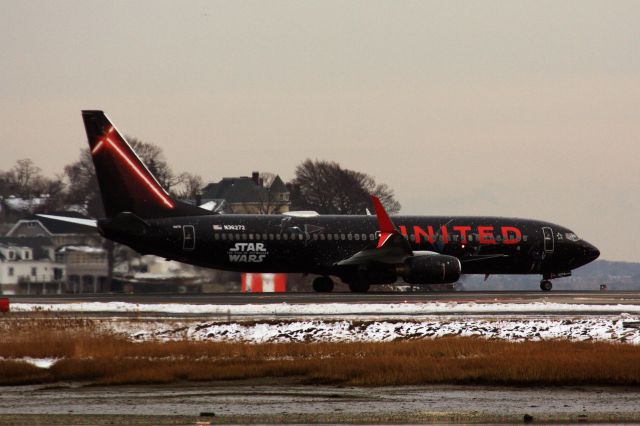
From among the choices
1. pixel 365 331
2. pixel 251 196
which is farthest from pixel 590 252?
pixel 251 196

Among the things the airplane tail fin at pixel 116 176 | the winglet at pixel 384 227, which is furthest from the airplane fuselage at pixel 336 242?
the winglet at pixel 384 227

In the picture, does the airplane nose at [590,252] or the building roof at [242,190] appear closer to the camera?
the airplane nose at [590,252]

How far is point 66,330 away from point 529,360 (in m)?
12.7

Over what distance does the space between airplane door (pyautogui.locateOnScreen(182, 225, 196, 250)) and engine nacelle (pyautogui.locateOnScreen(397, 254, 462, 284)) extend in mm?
8844

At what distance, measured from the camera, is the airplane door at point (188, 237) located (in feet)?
178

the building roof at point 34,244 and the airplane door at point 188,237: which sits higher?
the building roof at point 34,244

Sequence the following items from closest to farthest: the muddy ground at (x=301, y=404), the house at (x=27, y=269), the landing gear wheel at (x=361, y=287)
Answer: the muddy ground at (x=301, y=404), the landing gear wheel at (x=361, y=287), the house at (x=27, y=269)

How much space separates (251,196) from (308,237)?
215 ft

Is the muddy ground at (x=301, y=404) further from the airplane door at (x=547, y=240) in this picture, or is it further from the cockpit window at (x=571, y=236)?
the cockpit window at (x=571, y=236)

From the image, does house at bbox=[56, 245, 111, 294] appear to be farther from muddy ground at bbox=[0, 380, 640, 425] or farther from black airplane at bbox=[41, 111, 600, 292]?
muddy ground at bbox=[0, 380, 640, 425]

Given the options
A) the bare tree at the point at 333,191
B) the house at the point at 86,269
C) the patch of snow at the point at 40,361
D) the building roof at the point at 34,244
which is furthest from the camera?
the bare tree at the point at 333,191

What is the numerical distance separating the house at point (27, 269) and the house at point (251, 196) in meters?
26.6

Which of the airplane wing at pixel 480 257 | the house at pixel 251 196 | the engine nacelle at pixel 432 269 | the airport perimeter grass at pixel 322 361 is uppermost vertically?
the house at pixel 251 196

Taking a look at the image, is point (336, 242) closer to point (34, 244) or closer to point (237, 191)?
point (34, 244)
